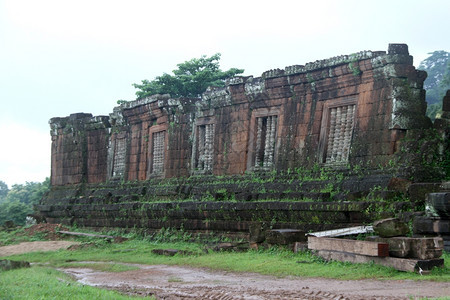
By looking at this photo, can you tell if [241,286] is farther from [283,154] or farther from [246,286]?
[283,154]

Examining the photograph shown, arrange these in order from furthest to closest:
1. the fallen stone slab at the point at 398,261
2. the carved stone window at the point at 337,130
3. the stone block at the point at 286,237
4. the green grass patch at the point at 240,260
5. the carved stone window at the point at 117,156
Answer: the carved stone window at the point at 117,156 < the carved stone window at the point at 337,130 < the stone block at the point at 286,237 < the green grass patch at the point at 240,260 < the fallen stone slab at the point at 398,261

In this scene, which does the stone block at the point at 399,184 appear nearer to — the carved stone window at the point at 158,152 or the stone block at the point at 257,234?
the stone block at the point at 257,234

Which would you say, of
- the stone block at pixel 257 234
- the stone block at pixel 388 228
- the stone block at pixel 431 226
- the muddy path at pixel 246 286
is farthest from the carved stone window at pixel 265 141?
the stone block at pixel 388 228

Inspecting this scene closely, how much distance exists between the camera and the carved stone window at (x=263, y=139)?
18.0 metres

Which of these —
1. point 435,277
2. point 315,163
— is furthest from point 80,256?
point 435,277

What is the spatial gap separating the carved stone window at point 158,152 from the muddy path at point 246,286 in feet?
33.6

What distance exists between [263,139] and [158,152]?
607cm

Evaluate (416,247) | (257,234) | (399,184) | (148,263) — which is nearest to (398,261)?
(416,247)

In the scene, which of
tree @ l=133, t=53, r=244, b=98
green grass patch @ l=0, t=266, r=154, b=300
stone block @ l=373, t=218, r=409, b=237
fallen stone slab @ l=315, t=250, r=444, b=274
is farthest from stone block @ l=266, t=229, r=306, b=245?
tree @ l=133, t=53, r=244, b=98

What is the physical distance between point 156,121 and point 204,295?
48.7ft

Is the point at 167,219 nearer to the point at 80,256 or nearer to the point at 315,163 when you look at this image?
the point at 80,256

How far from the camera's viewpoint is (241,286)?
9.91 m

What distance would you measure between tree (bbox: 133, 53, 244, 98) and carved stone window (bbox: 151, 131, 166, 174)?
16.0 metres

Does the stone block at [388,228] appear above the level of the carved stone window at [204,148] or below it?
below
